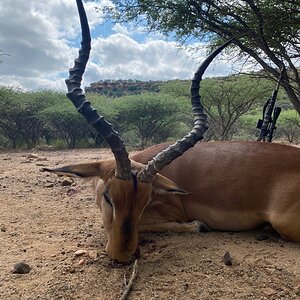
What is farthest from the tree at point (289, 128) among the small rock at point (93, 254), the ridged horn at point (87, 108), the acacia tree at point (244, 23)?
the small rock at point (93, 254)

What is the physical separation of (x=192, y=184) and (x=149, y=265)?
3.78 ft

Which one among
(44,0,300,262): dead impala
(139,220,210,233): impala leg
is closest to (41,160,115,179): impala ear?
(44,0,300,262): dead impala

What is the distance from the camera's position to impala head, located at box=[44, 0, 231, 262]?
3.14m

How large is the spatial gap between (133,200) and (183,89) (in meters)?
19.3

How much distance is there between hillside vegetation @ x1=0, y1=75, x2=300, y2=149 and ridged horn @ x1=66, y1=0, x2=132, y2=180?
15.6m

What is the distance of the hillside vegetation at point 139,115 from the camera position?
21188mm

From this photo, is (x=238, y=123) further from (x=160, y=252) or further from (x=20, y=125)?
(x=160, y=252)

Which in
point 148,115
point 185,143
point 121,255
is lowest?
point 121,255

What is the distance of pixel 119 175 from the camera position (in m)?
3.29

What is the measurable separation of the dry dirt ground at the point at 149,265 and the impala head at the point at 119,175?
0.89ft

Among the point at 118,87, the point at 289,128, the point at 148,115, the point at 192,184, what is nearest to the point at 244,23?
the point at 192,184

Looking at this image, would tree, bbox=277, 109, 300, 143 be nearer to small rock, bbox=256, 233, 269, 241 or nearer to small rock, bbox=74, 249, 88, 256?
small rock, bbox=256, 233, 269, 241

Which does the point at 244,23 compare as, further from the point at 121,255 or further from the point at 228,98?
the point at 228,98

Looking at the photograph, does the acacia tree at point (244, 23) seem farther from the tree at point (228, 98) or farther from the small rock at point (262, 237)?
the tree at point (228, 98)
